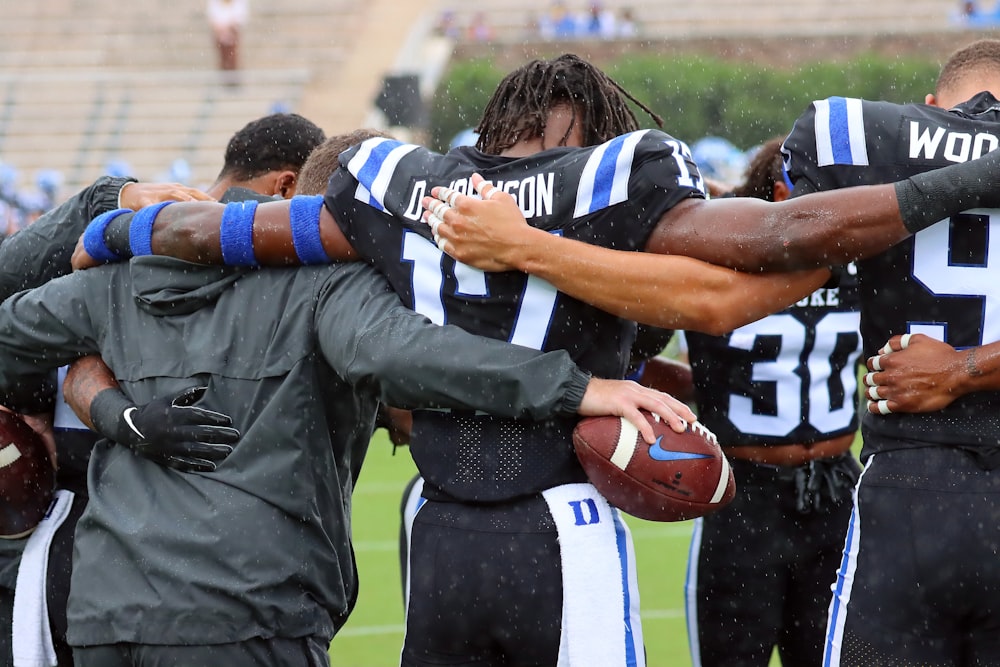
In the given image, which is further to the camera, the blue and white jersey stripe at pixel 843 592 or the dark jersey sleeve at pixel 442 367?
the blue and white jersey stripe at pixel 843 592

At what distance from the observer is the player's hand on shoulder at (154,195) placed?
3754 millimetres

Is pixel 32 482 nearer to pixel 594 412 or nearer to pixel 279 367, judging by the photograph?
pixel 279 367

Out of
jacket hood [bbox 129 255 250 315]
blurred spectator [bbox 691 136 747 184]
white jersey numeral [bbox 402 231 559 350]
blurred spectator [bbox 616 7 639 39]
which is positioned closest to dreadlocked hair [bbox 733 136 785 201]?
white jersey numeral [bbox 402 231 559 350]

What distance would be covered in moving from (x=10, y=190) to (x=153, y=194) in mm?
14269

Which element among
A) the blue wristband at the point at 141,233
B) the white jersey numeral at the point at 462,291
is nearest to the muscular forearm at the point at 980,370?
the white jersey numeral at the point at 462,291

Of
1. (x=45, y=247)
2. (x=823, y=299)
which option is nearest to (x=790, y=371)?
(x=823, y=299)

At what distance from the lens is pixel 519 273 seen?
2.95m

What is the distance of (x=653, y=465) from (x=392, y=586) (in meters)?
4.46

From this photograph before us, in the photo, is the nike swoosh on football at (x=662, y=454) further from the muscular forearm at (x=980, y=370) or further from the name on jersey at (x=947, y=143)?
the name on jersey at (x=947, y=143)

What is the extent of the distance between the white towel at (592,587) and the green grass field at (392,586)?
9.31ft

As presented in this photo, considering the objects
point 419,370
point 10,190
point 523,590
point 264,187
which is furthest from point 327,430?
point 10,190

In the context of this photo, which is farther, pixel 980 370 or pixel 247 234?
pixel 247 234

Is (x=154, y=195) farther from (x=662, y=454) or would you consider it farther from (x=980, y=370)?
(x=980, y=370)

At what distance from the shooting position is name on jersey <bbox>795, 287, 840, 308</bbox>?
14.1 feet
